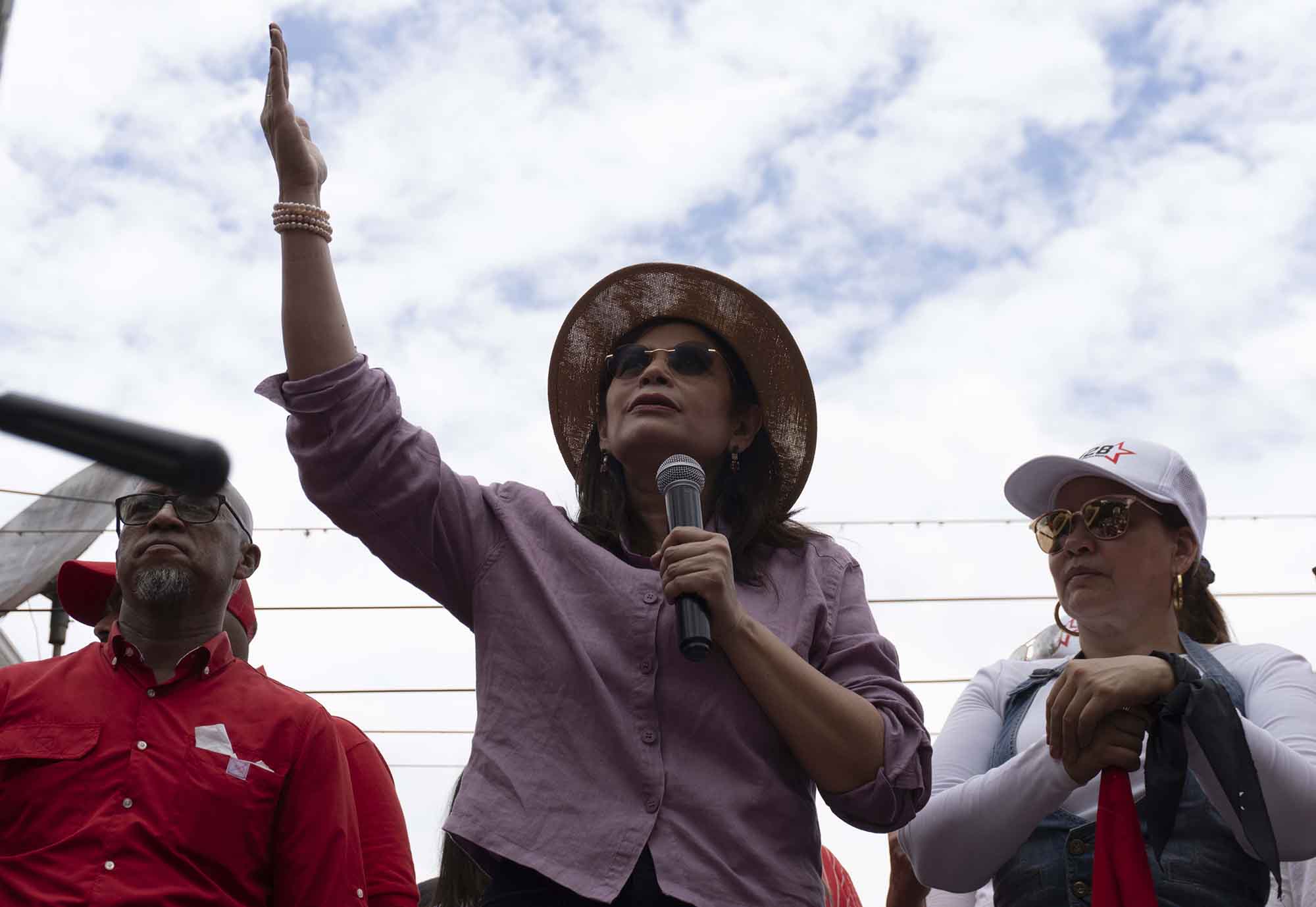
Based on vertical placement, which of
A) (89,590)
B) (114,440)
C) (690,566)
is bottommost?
(114,440)

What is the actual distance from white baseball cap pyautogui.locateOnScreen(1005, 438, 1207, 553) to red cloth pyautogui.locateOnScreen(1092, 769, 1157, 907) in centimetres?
77

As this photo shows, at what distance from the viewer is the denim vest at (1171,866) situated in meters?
2.57

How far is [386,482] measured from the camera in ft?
7.76

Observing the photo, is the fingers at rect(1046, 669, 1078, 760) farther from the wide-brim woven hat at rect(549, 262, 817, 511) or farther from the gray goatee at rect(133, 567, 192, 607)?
the gray goatee at rect(133, 567, 192, 607)

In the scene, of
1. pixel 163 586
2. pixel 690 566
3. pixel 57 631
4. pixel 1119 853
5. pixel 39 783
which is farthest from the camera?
pixel 57 631

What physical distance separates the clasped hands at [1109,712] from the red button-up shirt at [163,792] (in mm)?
1465

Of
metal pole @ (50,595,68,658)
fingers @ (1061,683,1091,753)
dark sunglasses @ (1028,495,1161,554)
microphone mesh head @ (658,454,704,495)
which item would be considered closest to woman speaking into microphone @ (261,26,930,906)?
microphone mesh head @ (658,454,704,495)

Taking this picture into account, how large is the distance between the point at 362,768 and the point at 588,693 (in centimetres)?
147

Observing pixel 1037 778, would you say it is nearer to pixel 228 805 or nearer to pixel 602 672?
pixel 602 672

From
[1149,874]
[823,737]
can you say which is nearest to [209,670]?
[823,737]

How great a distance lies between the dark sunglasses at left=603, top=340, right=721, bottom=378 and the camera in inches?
117

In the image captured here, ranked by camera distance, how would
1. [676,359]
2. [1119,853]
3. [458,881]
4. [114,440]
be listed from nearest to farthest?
[114,440] → [1119,853] → [676,359] → [458,881]

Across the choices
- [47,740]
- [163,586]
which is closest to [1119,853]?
[47,740]

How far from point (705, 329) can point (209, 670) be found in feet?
4.44
